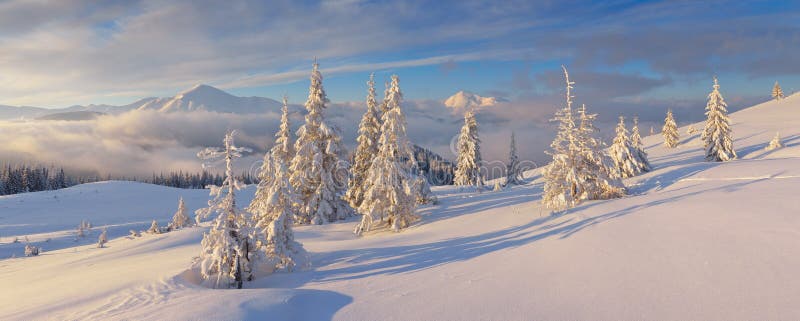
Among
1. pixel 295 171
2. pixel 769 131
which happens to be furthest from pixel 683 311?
pixel 769 131

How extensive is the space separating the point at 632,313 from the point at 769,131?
229ft

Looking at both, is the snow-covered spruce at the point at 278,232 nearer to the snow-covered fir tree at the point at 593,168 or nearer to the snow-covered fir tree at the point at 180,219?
the snow-covered fir tree at the point at 593,168

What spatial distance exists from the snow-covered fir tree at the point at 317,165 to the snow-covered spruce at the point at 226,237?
1386 cm

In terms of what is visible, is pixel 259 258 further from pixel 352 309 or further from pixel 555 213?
pixel 555 213

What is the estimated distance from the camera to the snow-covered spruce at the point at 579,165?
2044 cm

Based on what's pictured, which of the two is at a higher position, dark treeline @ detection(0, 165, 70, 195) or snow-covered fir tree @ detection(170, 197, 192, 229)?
dark treeline @ detection(0, 165, 70, 195)

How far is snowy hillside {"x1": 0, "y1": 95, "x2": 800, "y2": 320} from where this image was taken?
7.95 metres

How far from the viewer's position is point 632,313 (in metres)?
7.39

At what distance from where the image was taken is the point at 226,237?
12.4m

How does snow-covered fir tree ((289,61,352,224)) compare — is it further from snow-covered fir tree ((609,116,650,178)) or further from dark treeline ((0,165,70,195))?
dark treeline ((0,165,70,195))

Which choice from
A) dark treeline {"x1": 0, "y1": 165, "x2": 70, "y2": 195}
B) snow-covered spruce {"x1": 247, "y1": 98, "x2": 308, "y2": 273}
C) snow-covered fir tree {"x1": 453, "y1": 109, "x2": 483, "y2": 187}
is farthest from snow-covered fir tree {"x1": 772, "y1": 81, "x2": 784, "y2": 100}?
dark treeline {"x1": 0, "y1": 165, "x2": 70, "y2": 195}

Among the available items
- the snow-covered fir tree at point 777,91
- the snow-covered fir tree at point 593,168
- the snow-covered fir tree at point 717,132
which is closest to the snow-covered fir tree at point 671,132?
the snow-covered fir tree at point 717,132

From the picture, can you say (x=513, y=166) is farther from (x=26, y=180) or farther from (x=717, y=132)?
(x=26, y=180)

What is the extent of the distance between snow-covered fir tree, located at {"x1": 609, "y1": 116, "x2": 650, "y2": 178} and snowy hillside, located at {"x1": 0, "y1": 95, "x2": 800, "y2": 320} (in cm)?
1063
